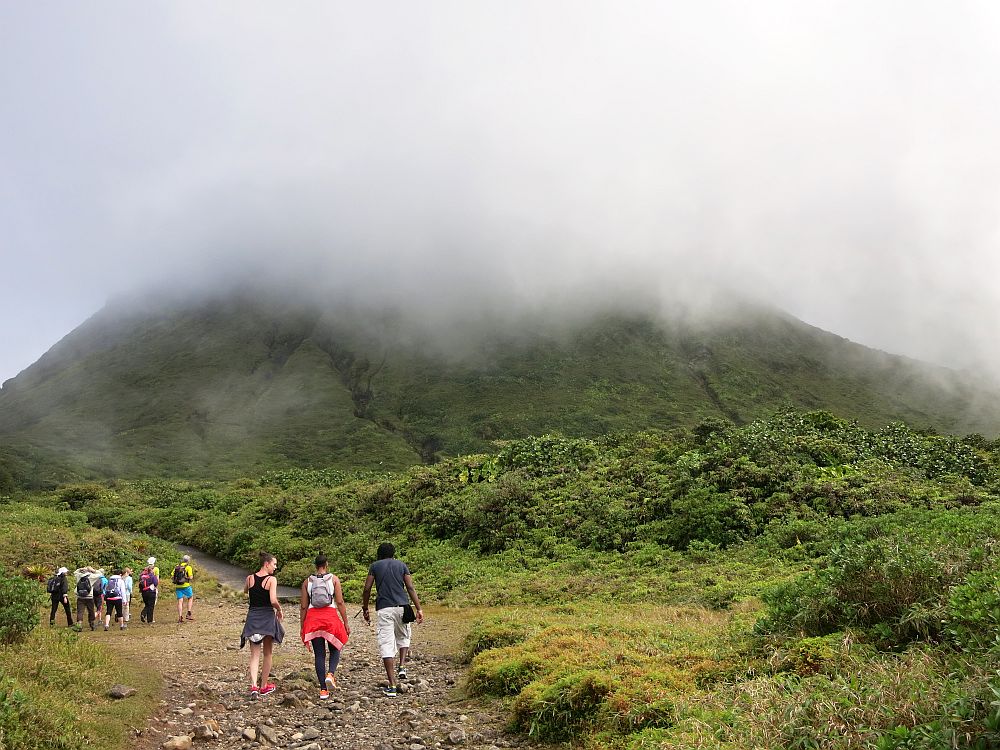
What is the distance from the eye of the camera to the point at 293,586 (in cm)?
3030

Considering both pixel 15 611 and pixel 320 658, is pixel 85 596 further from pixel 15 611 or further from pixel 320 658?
pixel 320 658

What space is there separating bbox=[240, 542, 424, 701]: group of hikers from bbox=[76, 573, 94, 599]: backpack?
37.3 ft

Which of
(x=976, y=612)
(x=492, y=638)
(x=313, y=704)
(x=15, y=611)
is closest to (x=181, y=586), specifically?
(x=15, y=611)

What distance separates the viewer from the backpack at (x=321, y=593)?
11234 millimetres

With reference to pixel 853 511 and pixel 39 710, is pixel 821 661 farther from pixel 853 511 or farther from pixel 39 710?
pixel 853 511

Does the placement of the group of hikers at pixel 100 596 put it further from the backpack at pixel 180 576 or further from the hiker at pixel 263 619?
the hiker at pixel 263 619

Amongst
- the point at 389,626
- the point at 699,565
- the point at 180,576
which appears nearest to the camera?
the point at 389,626

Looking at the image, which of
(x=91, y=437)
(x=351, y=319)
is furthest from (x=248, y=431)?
(x=351, y=319)

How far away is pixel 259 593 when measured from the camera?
1139 centimetres

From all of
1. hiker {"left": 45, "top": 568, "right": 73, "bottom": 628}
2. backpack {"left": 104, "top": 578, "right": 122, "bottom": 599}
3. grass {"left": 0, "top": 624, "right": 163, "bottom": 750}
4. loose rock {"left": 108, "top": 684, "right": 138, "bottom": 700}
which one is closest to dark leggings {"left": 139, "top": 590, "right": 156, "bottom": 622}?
backpack {"left": 104, "top": 578, "right": 122, "bottom": 599}

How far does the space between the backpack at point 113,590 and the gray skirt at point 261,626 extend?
10960 mm

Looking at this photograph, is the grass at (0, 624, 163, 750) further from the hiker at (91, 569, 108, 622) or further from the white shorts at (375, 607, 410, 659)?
the hiker at (91, 569, 108, 622)

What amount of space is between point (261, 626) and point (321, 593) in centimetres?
121

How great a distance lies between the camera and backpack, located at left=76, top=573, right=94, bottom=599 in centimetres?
1975
